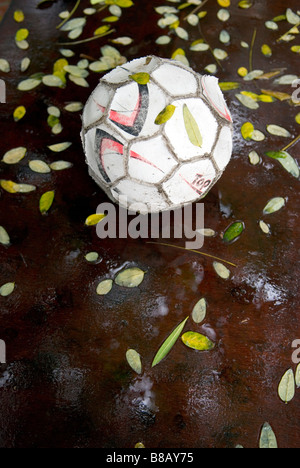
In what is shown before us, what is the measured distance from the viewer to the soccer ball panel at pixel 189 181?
142 cm

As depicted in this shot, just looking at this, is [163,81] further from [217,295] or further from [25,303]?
[25,303]

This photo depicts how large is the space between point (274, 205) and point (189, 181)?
0.57 m

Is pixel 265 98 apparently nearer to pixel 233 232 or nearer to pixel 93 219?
pixel 233 232

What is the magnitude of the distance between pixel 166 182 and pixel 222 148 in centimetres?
26

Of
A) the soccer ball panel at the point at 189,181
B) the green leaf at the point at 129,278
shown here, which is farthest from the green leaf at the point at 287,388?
the soccer ball panel at the point at 189,181

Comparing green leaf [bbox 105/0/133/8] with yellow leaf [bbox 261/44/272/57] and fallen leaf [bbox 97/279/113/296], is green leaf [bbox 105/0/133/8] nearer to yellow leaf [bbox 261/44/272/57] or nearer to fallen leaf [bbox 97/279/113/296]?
yellow leaf [bbox 261/44/272/57]

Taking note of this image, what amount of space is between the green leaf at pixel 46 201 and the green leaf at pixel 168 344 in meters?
0.79

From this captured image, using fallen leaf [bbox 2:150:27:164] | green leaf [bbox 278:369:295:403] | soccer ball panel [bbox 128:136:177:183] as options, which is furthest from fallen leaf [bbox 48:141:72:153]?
green leaf [bbox 278:369:295:403]

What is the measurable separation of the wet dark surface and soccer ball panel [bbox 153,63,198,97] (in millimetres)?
573

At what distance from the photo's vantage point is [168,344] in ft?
5.18

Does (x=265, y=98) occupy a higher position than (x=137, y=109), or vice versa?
(x=137, y=109)

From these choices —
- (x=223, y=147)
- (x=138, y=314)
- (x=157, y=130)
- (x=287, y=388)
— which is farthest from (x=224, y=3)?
(x=287, y=388)

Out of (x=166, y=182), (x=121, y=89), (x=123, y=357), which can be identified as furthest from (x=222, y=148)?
(x=123, y=357)

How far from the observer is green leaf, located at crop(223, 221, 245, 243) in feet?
5.79
